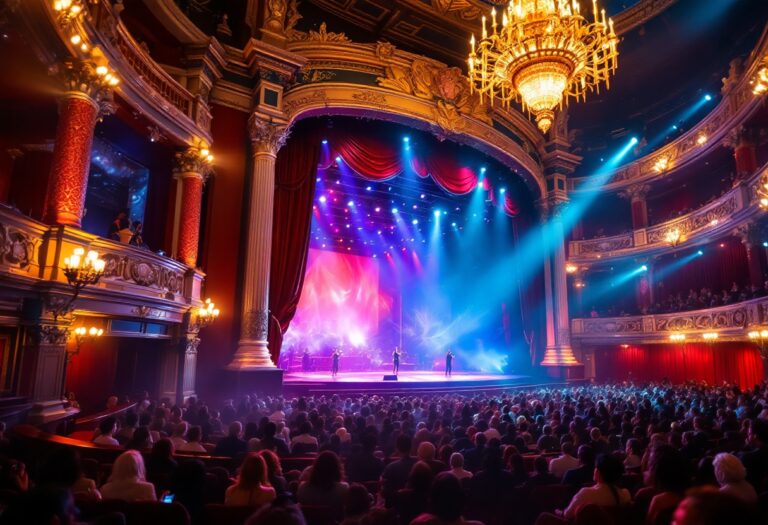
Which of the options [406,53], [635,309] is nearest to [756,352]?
[635,309]

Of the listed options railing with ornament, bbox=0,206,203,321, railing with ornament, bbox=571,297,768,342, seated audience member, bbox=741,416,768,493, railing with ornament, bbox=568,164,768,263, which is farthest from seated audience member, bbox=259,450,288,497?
railing with ornament, bbox=571,297,768,342

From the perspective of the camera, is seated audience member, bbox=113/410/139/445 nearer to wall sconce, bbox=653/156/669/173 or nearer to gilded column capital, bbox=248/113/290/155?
gilded column capital, bbox=248/113/290/155

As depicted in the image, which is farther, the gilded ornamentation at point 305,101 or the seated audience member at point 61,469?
the gilded ornamentation at point 305,101

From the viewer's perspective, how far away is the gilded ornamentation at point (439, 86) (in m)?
14.9

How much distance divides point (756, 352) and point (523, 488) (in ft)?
52.2

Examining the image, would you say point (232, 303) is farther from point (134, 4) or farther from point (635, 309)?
point (635, 309)

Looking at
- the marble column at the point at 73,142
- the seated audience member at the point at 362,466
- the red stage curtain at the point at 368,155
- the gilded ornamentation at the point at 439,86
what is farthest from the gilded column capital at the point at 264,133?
the seated audience member at the point at 362,466

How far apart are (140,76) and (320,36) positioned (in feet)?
20.1

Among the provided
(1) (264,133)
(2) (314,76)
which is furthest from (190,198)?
(2) (314,76)

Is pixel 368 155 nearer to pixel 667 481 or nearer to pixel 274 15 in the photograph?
pixel 274 15

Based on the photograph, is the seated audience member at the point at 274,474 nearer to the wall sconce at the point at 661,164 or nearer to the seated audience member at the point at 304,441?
the seated audience member at the point at 304,441

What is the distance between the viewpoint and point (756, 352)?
15.5 metres

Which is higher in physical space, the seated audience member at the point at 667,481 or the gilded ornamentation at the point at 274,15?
the gilded ornamentation at the point at 274,15

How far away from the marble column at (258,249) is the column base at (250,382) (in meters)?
0.13
